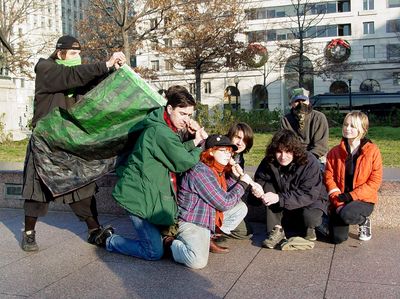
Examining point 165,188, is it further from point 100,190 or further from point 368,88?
point 368,88

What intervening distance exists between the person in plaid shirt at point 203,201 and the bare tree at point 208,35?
19463mm

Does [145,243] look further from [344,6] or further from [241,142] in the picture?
[344,6]

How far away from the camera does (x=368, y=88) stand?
55.8 meters

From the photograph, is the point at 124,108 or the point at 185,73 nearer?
the point at 124,108

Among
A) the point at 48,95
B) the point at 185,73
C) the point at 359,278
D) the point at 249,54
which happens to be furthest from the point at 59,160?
the point at 185,73

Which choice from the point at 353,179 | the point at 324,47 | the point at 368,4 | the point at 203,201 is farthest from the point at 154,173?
the point at 368,4

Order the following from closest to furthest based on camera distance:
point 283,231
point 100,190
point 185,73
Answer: point 283,231 < point 100,190 < point 185,73

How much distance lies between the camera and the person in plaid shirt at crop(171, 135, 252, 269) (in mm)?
4508

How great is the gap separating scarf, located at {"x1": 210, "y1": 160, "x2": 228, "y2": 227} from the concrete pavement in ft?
1.07

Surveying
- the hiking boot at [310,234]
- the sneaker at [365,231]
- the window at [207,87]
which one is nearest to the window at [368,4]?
the window at [207,87]

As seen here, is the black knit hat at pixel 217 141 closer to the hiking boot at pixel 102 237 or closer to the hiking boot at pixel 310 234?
the hiking boot at pixel 310 234

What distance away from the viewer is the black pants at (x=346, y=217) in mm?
5004

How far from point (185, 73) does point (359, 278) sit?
162 ft

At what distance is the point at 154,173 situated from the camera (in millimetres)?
4617
